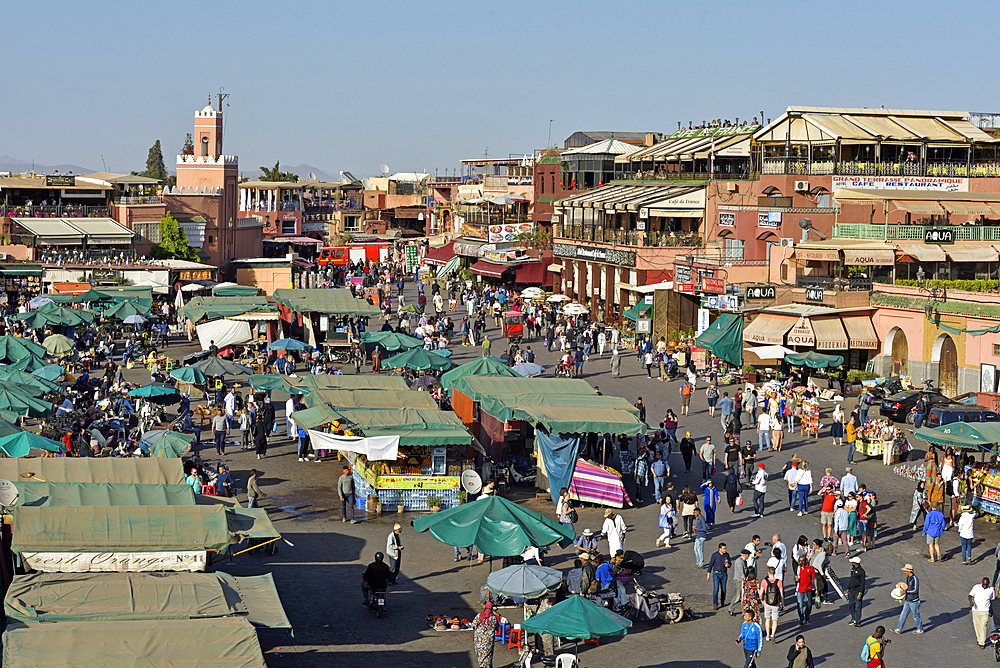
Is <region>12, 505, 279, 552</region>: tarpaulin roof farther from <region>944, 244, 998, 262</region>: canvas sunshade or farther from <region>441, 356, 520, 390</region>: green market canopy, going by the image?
<region>944, 244, 998, 262</region>: canvas sunshade

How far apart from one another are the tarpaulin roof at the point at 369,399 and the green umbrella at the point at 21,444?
17.7ft

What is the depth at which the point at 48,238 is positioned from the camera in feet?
209

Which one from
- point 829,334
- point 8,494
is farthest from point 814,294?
point 8,494

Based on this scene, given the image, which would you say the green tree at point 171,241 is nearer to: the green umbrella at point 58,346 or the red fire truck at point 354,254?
the red fire truck at point 354,254

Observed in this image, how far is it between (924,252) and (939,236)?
200 cm

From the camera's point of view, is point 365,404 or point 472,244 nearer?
point 365,404

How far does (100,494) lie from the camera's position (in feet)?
61.5

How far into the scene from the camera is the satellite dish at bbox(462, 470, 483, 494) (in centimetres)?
2448

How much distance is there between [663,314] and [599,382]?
860 cm

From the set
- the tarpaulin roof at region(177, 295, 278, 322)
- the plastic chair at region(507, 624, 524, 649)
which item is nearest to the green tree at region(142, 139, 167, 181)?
the tarpaulin roof at region(177, 295, 278, 322)

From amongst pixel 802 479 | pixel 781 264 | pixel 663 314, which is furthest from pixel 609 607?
pixel 663 314

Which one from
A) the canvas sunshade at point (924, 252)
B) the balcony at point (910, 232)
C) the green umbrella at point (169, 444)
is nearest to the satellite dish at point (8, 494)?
the green umbrella at point (169, 444)

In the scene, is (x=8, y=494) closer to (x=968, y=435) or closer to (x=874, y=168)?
(x=968, y=435)

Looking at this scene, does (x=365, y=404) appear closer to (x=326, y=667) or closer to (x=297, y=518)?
(x=297, y=518)
